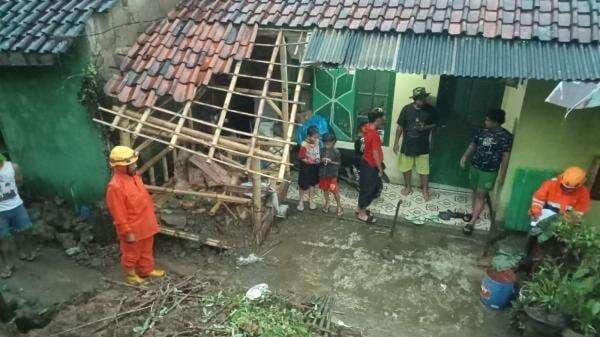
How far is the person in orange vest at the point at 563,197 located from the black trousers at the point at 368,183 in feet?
8.20

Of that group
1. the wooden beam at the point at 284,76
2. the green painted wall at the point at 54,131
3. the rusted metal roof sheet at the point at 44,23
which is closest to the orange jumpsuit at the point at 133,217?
the green painted wall at the point at 54,131

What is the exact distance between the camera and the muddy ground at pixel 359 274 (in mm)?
5402

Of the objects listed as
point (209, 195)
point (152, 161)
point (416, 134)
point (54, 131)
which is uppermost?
point (416, 134)

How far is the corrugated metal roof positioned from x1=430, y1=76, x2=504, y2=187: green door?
198 centimetres

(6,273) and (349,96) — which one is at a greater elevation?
(349,96)

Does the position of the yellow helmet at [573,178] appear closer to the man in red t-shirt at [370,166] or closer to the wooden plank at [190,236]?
the man in red t-shirt at [370,166]

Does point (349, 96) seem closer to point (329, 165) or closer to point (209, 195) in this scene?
point (329, 165)

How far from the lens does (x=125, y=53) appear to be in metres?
6.37

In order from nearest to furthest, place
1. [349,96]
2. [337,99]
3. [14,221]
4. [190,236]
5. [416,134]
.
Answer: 1. [14,221]
2. [190,236]
3. [416,134]
4. [349,96]
5. [337,99]

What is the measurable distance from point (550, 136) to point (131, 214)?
6.13 m

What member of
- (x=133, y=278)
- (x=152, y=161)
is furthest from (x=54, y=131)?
(x=133, y=278)

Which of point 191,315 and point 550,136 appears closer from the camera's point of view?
point 191,315

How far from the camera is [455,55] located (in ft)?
18.4

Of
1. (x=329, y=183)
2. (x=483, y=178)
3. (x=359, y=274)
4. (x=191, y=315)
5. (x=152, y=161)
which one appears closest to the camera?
(x=191, y=315)
